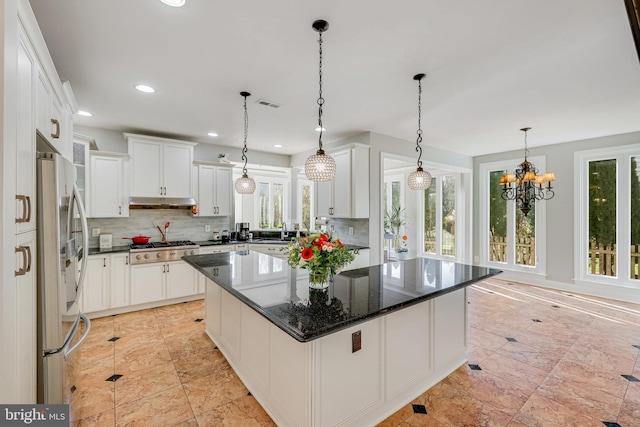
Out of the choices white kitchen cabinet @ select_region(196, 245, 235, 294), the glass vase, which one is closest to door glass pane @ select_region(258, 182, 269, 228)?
white kitchen cabinet @ select_region(196, 245, 235, 294)

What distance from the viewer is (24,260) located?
130 cm

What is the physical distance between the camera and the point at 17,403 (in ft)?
4.03

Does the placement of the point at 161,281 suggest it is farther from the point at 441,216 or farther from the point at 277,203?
the point at 441,216

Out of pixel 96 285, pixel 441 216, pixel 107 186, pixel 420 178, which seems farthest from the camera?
pixel 441 216

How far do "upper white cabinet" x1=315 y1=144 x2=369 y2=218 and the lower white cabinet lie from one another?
248cm

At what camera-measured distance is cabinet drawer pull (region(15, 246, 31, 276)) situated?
1.24m

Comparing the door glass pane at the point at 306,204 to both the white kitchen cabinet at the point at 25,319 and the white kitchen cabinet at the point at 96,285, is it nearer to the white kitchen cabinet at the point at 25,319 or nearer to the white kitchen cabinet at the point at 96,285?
the white kitchen cabinet at the point at 96,285

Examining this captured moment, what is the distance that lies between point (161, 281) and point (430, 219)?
585 centimetres

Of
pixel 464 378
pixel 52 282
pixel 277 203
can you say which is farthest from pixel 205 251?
pixel 464 378

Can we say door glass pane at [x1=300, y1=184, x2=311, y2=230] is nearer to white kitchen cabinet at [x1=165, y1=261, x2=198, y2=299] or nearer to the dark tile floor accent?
white kitchen cabinet at [x1=165, y1=261, x2=198, y2=299]

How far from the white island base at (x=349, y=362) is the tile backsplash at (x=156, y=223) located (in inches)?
108

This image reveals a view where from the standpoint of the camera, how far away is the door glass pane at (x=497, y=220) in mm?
5977

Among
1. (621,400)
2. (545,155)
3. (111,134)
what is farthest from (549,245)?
(111,134)

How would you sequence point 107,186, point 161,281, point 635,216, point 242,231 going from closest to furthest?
point 107,186 → point 161,281 → point 635,216 → point 242,231
